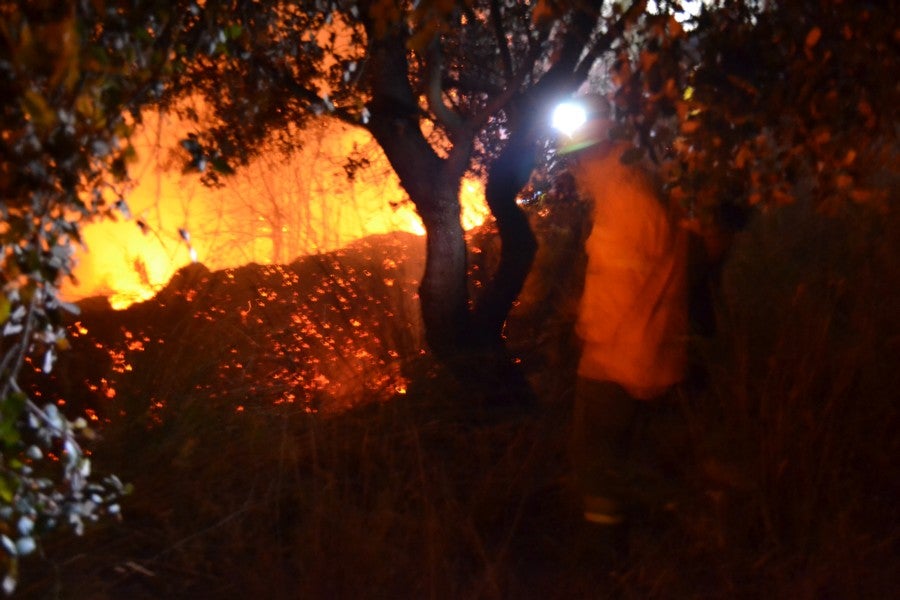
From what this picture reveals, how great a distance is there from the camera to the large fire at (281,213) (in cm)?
809

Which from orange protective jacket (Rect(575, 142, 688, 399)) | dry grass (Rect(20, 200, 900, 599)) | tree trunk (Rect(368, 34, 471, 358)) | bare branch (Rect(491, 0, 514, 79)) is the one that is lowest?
dry grass (Rect(20, 200, 900, 599))

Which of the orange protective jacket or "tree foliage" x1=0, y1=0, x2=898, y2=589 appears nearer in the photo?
"tree foliage" x1=0, y1=0, x2=898, y2=589

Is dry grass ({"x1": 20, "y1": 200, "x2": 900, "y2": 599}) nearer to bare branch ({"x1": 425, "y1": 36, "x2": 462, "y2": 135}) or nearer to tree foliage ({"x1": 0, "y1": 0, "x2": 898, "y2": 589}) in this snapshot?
tree foliage ({"x1": 0, "y1": 0, "x2": 898, "y2": 589})

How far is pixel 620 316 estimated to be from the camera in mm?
3998

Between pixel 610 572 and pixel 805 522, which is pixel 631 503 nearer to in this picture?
pixel 610 572

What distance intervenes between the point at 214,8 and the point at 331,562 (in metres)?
2.30

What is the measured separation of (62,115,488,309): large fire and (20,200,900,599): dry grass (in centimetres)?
266

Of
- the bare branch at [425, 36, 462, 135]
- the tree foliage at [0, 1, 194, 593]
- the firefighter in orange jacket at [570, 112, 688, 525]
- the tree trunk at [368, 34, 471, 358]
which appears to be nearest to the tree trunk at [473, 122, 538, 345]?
the tree trunk at [368, 34, 471, 358]

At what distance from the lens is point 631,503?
4078mm

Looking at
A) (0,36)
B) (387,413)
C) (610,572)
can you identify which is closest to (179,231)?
(0,36)

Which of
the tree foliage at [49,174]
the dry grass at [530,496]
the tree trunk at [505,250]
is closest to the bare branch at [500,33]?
the tree trunk at [505,250]

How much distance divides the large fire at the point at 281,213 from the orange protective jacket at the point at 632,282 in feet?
11.7

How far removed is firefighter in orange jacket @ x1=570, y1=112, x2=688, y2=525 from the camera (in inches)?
152

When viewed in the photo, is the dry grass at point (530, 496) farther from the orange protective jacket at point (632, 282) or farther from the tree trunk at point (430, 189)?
the tree trunk at point (430, 189)
